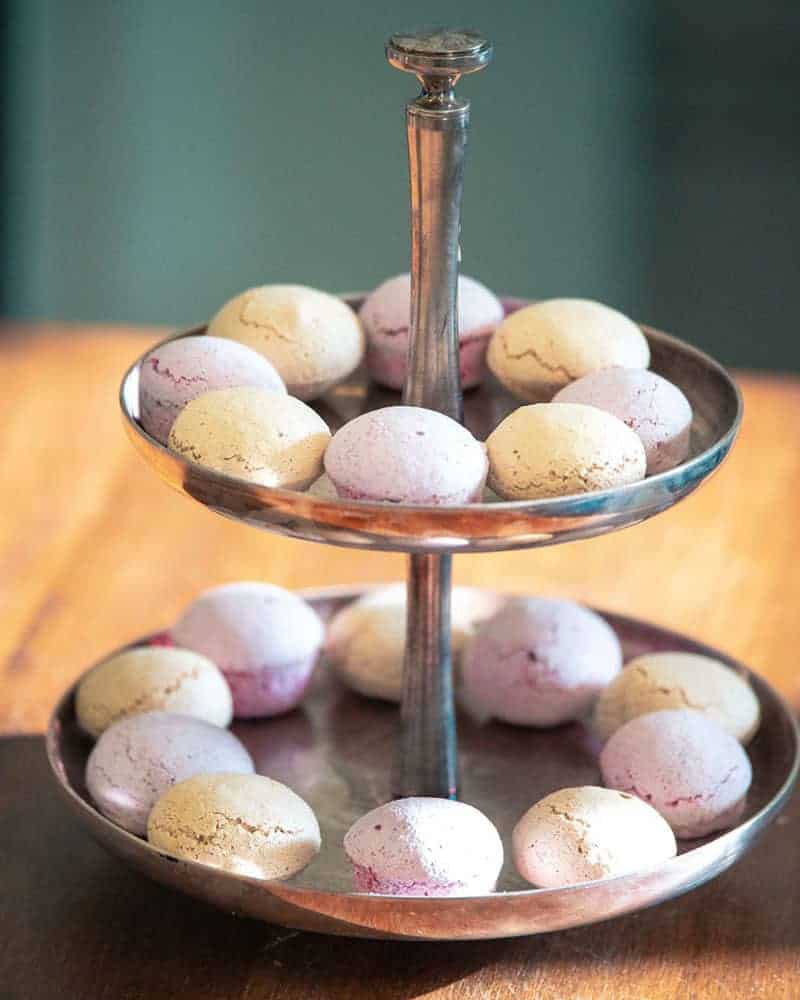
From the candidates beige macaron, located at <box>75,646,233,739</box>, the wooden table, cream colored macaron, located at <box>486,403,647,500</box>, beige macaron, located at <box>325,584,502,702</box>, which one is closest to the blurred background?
the wooden table

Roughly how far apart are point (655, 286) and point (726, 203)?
0.16m

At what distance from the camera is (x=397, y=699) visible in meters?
0.77

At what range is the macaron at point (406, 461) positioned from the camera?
0.53m

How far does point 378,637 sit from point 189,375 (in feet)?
0.69

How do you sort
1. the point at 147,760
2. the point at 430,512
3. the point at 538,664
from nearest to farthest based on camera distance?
the point at 430,512
the point at 147,760
the point at 538,664

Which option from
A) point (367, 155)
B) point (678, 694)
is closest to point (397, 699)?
point (678, 694)

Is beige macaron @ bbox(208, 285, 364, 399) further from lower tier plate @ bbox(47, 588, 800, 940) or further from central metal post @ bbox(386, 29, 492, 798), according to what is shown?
lower tier plate @ bbox(47, 588, 800, 940)

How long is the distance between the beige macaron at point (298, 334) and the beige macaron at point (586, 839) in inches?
7.5

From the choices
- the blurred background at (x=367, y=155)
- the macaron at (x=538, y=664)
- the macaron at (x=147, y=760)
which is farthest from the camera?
the blurred background at (x=367, y=155)

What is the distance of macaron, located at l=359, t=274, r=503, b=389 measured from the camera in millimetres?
684

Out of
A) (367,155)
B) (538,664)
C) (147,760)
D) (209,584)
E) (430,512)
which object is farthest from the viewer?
(367,155)

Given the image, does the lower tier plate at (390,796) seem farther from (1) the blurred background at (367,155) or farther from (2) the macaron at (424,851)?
(1) the blurred background at (367,155)

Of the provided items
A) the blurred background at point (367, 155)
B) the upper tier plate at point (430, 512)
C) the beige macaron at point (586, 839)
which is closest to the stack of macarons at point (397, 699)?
the beige macaron at point (586, 839)

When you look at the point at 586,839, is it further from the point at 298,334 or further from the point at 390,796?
the point at 298,334
